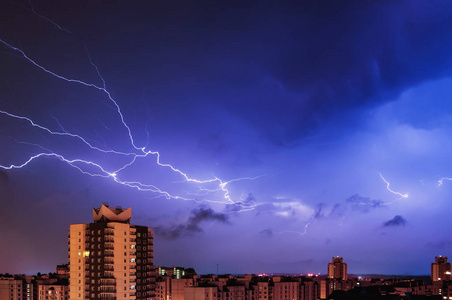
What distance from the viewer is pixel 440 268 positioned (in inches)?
4338

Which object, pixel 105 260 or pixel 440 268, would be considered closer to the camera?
pixel 105 260

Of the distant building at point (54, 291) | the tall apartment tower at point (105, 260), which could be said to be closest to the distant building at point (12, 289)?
the distant building at point (54, 291)

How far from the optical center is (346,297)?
44750 millimetres

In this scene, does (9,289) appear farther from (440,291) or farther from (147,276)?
(440,291)

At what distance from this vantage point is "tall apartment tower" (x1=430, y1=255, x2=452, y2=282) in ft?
358

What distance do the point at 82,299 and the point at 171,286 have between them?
28955 millimetres

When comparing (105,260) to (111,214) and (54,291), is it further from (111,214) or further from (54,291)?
(54,291)

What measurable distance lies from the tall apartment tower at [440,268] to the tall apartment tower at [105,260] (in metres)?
78.2

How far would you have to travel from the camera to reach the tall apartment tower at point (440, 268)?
109262mm

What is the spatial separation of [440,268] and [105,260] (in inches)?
3367

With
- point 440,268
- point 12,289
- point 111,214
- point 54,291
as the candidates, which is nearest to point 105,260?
point 111,214

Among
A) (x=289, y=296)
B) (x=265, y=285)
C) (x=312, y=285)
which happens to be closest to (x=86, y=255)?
(x=265, y=285)

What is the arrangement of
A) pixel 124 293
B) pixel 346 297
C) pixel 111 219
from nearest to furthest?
pixel 346 297 < pixel 124 293 < pixel 111 219

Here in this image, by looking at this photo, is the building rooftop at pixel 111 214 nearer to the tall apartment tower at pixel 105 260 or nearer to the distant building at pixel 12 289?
the tall apartment tower at pixel 105 260
